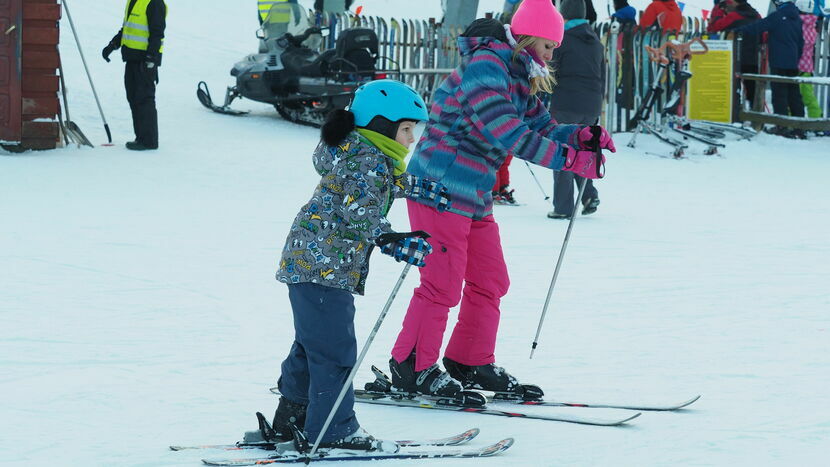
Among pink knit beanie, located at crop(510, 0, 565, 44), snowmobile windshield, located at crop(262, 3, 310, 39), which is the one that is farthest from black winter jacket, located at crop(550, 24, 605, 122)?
snowmobile windshield, located at crop(262, 3, 310, 39)

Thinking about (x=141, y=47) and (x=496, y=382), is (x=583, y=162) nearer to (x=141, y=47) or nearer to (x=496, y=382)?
(x=496, y=382)

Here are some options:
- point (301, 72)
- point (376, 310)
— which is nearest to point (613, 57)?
point (301, 72)

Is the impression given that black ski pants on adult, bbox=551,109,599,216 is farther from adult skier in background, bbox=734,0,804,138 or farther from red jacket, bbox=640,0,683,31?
red jacket, bbox=640,0,683,31

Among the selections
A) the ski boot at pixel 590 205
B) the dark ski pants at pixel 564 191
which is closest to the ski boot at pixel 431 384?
the dark ski pants at pixel 564 191

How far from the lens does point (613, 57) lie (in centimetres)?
1502

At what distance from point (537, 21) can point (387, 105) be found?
3.17 ft

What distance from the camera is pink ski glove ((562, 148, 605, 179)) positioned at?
176 inches

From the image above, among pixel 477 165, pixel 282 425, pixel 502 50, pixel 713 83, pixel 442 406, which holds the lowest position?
pixel 442 406

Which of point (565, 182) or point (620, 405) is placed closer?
point (620, 405)

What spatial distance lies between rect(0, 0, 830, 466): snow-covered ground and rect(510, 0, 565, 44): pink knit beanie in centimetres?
142

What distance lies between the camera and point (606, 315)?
20.6ft

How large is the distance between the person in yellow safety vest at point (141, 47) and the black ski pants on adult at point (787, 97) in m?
7.98

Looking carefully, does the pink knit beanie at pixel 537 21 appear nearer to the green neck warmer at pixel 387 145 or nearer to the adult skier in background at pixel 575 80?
the green neck warmer at pixel 387 145

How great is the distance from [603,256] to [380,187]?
4.52m
